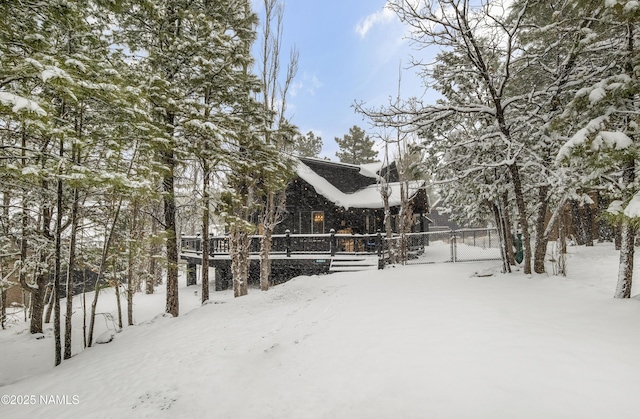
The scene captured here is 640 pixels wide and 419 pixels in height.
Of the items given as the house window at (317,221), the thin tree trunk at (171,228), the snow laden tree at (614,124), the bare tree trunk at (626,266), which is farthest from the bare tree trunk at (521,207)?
the house window at (317,221)

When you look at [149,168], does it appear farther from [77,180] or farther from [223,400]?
[223,400]

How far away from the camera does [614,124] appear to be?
18.4 ft

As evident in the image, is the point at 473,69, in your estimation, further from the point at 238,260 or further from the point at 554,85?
the point at 238,260

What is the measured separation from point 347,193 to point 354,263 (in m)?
7.94

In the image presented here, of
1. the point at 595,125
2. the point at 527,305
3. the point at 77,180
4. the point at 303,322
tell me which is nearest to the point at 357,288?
the point at 303,322

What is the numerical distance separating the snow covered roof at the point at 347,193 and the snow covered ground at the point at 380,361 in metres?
9.66

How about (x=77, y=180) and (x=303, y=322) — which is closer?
(x=77, y=180)

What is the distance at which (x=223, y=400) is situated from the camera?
13.2 feet

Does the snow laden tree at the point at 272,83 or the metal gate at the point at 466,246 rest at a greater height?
the snow laden tree at the point at 272,83

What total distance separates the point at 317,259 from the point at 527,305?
9361mm

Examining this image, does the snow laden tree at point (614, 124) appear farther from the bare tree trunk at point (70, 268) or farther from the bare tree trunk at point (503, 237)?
the bare tree trunk at point (70, 268)

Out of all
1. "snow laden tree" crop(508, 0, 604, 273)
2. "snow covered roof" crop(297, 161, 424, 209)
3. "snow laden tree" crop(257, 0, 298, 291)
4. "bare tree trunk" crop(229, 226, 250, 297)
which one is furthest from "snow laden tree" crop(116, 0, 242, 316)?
"snow covered roof" crop(297, 161, 424, 209)

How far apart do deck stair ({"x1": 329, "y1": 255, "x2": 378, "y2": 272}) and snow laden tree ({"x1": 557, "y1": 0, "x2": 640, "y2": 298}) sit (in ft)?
27.1

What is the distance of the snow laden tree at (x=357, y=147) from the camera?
36.4m
